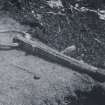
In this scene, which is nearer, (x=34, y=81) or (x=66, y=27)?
(x=34, y=81)

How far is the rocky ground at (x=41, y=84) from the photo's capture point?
207 inches

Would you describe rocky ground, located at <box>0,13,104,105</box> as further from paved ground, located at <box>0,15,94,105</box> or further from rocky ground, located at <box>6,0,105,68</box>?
rocky ground, located at <box>6,0,105,68</box>

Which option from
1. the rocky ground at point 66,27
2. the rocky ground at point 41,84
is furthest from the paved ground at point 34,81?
the rocky ground at point 66,27

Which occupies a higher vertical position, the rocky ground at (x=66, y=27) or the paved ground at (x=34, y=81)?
the rocky ground at (x=66, y=27)

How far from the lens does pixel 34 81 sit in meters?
5.70

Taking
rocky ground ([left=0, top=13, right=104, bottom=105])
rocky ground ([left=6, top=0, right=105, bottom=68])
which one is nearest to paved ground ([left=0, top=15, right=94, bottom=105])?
rocky ground ([left=0, top=13, right=104, bottom=105])

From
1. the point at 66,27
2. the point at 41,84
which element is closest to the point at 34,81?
the point at 41,84

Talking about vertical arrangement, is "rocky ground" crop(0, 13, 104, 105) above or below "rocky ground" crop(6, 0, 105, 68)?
Result: below

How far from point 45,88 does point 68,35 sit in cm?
234

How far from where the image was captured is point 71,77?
5.93 meters

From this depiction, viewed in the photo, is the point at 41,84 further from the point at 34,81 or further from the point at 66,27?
the point at 66,27

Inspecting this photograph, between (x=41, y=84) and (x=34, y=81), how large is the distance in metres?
0.18

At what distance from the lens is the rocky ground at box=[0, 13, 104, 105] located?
5254 millimetres

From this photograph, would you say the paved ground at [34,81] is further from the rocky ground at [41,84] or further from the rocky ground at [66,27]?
the rocky ground at [66,27]
